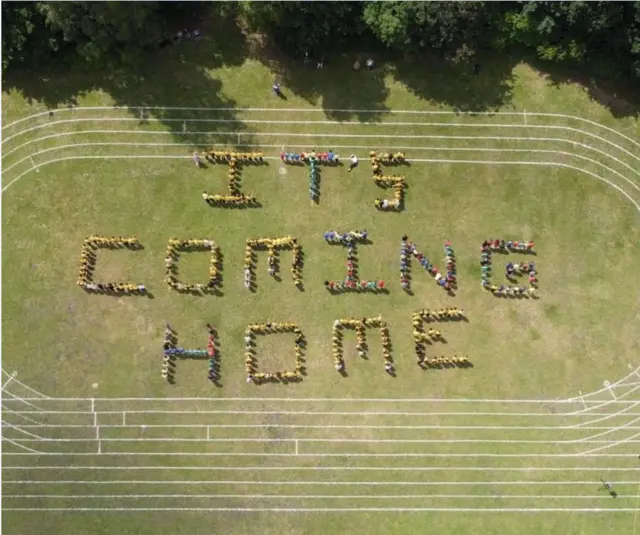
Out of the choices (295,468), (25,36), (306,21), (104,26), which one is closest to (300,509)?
(295,468)

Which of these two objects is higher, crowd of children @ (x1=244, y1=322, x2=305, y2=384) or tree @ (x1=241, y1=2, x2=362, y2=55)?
tree @ (x1=241, y1=2, x2=362, y2=55)

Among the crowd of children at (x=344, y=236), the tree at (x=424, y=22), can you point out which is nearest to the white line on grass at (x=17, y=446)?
the crowd of children at (x=344, y=236)

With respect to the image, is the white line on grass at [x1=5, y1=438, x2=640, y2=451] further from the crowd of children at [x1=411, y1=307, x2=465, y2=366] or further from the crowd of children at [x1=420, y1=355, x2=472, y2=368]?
the crowd of children at [x1=411, y1=307, x2=465, y2=366]

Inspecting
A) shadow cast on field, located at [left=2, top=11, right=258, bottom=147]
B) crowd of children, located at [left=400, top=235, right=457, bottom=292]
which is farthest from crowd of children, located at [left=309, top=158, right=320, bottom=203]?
crowd of children, located at [left=400, top=235, right=457, bottom=292]

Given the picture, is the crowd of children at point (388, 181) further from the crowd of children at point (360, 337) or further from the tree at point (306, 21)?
the tree at point (306, 21)

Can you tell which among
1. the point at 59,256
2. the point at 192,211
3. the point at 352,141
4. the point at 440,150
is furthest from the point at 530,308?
the point at 59,256

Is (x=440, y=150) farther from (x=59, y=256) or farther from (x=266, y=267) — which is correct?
(x=59, y=256)
